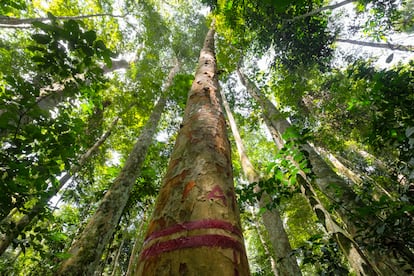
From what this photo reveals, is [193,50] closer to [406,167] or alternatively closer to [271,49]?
[271,49]

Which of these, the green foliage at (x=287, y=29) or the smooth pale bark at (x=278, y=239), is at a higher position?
the green foliage at (x=287, y=29)

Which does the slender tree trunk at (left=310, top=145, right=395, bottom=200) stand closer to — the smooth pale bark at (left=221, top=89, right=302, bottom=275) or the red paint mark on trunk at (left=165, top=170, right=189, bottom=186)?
the smooth pale bark at (left=221, top=89, right=302, bottom=275)

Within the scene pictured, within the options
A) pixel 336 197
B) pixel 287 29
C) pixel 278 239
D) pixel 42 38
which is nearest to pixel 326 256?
pixel 336 197

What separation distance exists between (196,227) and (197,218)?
39 mm

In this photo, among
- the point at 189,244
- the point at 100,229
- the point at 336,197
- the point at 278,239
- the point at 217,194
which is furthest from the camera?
the point at 278,239

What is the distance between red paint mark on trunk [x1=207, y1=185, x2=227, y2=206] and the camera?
2.85 ft

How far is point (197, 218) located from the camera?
0.77m

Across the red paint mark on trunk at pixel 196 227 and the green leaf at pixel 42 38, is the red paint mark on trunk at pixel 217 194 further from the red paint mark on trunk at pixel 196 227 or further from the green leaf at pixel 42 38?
the green leaf at pixel 42 38

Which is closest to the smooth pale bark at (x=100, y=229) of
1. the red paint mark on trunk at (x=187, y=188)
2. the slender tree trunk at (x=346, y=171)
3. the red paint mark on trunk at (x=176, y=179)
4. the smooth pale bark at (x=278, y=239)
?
the smooth pale bark at (x=278, y=239)

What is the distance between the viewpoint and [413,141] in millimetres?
2469

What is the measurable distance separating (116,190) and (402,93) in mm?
4785

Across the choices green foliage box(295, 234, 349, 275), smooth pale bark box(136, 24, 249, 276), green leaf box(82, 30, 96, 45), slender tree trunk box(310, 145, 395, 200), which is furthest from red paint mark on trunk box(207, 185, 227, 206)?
slender tree trunk box(310, 145, 395, 200)

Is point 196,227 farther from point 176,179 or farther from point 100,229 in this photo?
point 100,229

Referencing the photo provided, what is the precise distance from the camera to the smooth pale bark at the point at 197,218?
2.09 feet
